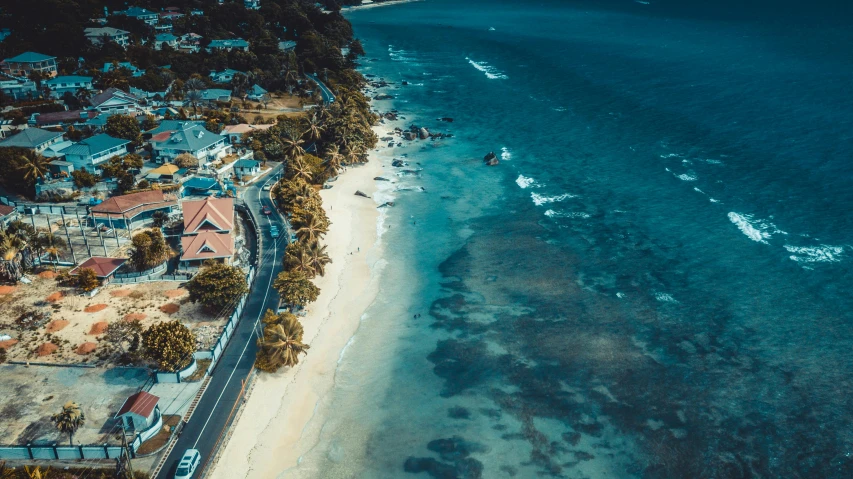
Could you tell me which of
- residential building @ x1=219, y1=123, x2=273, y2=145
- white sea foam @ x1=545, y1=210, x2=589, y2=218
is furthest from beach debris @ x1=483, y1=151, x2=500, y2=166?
residential building @ x1=219, y1=123, x2=273, y2=145

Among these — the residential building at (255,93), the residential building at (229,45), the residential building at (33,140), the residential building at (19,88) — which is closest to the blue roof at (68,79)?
the residential building at (19,88)

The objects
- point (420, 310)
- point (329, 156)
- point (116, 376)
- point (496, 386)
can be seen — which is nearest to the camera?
point (116, 376)

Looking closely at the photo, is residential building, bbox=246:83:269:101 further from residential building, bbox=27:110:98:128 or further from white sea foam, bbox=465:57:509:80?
white sea foam, bbox=465:57:509:80

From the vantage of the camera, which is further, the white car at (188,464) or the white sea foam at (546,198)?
the white sea foam at (546,198)

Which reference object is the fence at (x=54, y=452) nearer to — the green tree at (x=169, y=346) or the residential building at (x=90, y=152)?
the green tree at (x=169, y=346)

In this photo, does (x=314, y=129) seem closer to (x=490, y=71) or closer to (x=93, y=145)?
(x=93, y=145)

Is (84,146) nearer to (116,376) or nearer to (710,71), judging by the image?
(116,376)

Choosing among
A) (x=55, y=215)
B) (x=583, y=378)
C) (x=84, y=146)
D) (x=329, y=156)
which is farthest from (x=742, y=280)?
(x=84, y=146)
